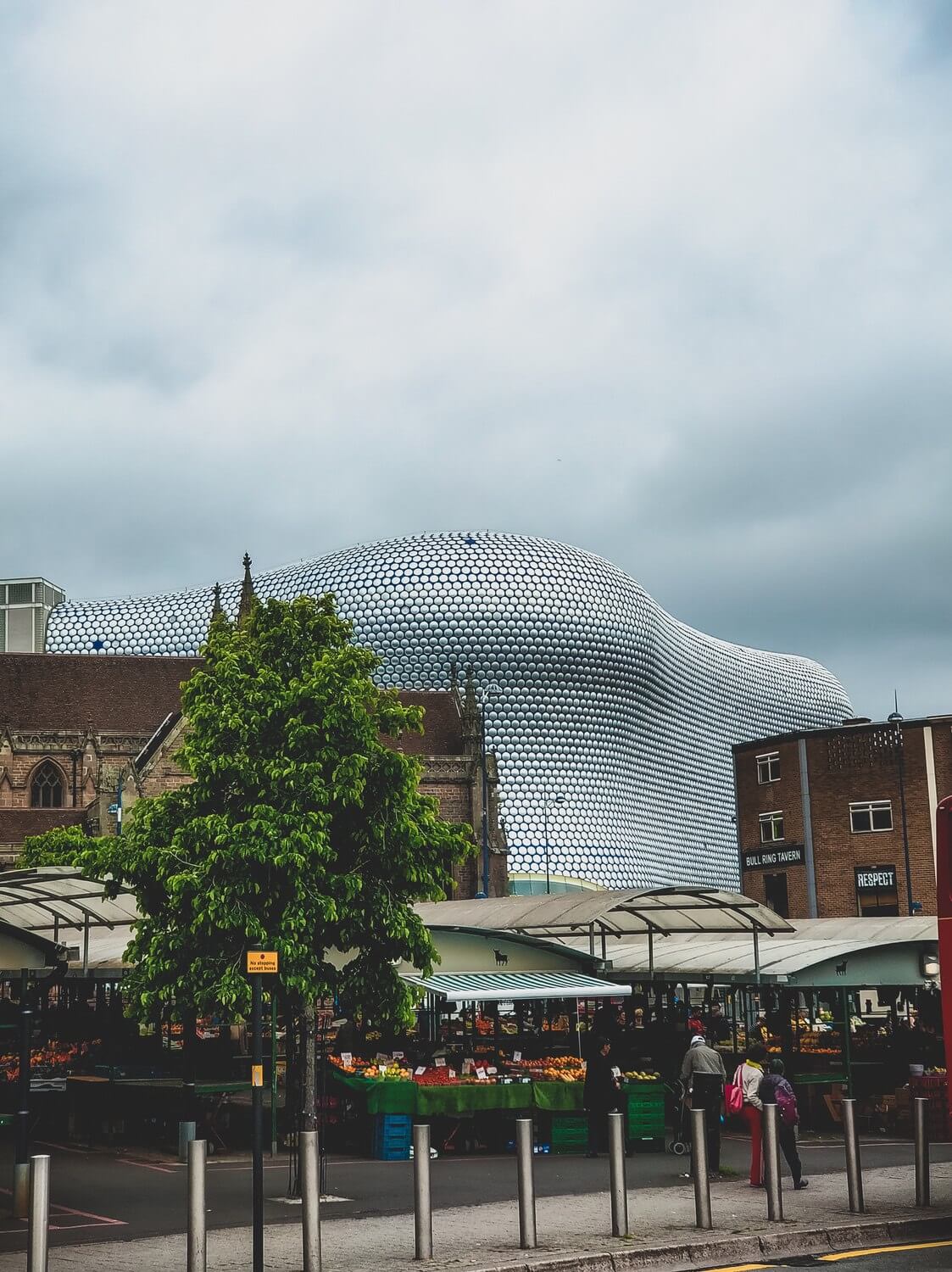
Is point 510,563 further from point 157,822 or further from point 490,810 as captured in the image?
point 157,822

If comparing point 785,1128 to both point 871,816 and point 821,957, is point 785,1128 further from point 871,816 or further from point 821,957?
point 871,816

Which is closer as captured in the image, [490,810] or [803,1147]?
[803,1147]

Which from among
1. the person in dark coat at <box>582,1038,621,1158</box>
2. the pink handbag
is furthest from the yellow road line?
the person in dark coat at <box>582,1038,621,1158</box>

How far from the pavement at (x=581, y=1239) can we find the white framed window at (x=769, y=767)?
41.6 metres

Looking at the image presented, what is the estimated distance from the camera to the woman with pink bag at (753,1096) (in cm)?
1661

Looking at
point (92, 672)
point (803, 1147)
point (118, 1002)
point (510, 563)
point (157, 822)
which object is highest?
point (510, 563)

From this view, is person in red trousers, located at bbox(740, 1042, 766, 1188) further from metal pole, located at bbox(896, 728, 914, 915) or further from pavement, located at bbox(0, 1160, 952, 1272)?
metal pole, located at bbox(896, 728, 914, 915)

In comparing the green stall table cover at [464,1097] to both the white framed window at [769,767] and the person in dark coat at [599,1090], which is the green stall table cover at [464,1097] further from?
the white framed window at [769,767]

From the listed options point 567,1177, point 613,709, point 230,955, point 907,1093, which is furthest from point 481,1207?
point 613,709

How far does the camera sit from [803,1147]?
2189 cm

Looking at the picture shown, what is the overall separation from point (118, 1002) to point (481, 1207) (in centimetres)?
1559

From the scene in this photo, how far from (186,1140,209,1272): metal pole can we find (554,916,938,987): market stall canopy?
44.6 ft

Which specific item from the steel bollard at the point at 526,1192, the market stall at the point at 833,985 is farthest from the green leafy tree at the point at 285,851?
the steel bollard at the point at 526,1192

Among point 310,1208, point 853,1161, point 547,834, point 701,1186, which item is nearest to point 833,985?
point 853,1161
